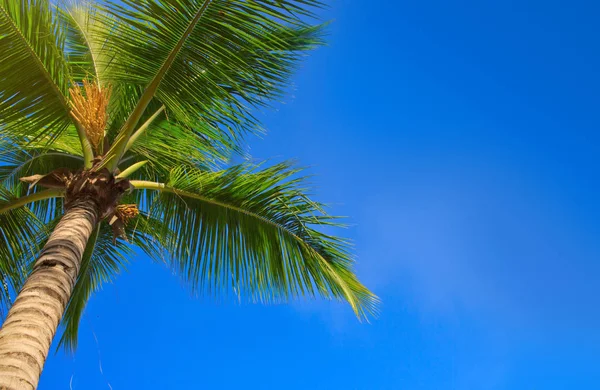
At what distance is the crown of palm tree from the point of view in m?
4.82

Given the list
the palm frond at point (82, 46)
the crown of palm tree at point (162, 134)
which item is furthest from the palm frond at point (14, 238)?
the palm frond at point (82, 46)

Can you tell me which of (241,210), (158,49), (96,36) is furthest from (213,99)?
(96,36)

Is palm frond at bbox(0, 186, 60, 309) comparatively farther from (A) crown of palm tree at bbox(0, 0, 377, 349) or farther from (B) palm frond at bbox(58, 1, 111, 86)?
(B) palm frond at bbox(58, 1, 111, 86)

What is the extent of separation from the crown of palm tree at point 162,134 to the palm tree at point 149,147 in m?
0.01

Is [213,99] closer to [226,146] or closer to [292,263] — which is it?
[226,146]

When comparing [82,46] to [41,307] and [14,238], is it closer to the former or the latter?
[14,238]

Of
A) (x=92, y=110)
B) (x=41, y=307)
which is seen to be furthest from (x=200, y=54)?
(x=41, y=307)

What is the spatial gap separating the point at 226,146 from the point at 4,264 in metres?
2.52

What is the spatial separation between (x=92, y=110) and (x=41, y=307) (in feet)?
6.08

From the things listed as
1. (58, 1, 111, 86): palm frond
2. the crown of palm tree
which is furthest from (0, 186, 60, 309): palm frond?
(58, 1, 111, 86): palm frond

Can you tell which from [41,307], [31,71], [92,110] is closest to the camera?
[41,307]

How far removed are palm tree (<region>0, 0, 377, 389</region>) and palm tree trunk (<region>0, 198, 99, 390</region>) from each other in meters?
0.02

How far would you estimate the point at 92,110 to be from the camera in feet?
15.5

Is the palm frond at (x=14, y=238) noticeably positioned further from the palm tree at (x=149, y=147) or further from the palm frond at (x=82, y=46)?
the palm frond at (x=82, y=46)
